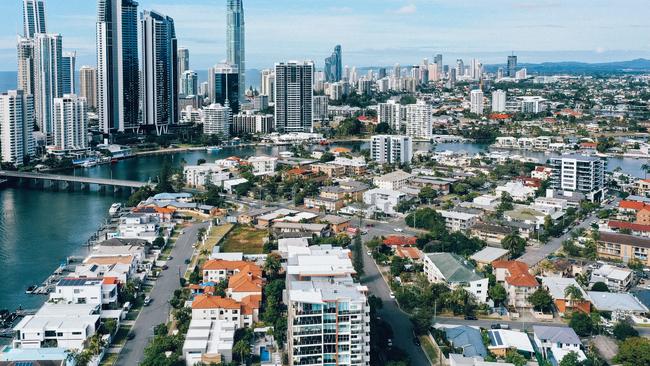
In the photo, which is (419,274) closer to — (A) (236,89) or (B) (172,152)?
(B) (172,152)

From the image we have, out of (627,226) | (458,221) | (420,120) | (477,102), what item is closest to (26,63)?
(420,120)

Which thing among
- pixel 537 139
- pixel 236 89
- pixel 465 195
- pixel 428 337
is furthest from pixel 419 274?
pixel 236 89

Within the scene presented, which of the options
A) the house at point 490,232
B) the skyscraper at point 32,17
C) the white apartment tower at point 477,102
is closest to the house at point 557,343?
the house at point 490,232

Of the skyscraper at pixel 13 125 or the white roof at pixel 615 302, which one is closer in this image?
the white roof at pixel 615 302

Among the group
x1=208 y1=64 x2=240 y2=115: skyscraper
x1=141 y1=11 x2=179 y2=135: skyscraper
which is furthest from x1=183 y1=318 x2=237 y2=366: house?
x1=208 y1=64 x2=240 y2=115: skyscraper

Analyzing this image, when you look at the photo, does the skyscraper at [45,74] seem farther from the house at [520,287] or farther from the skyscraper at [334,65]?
the skyscraper at [334,65]
